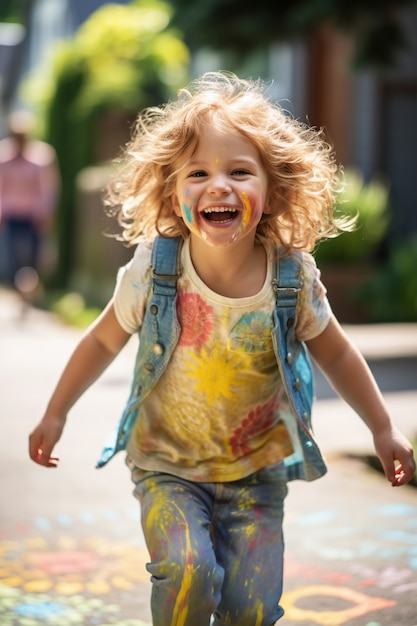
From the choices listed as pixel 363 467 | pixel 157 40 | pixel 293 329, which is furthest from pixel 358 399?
pixel 157 40

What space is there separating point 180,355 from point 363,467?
2.21 meters

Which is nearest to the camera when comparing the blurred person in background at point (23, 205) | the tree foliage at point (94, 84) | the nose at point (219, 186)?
the nose at point (219, 186)

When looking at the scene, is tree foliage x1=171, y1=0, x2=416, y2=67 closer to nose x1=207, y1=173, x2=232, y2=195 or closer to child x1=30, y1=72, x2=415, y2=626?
child x1=30, y1=72, x2=415, y2=626

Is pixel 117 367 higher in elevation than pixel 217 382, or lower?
lower

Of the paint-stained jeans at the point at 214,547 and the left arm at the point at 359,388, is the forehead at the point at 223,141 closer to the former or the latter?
the left arm at the point at 359,388

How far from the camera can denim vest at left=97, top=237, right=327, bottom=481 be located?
3.05m

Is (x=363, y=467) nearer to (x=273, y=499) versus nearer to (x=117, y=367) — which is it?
(x=273, y=499)

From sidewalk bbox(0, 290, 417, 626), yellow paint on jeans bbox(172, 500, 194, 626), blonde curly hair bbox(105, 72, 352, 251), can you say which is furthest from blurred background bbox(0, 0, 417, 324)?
yellow paint on jeans bbox(172, 500, 194, 626)

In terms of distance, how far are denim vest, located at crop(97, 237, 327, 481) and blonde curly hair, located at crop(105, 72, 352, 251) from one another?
0.12 meters

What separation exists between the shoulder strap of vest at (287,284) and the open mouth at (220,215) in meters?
0.21

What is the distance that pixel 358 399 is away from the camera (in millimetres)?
3117

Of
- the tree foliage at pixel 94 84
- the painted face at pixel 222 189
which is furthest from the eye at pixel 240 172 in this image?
the tree foliage at pixel 94 84

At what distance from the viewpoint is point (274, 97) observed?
15391mm

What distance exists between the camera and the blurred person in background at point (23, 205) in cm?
1207
